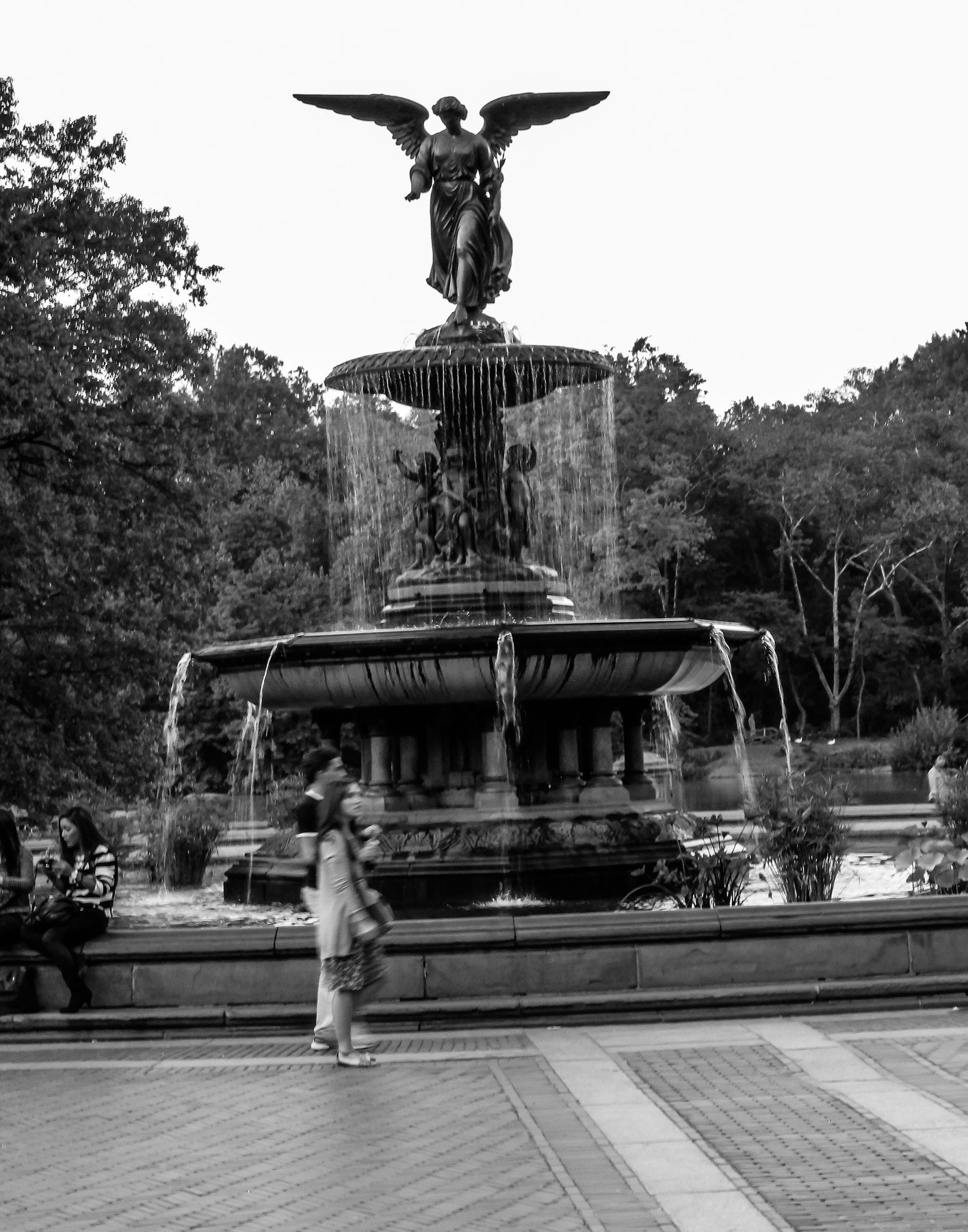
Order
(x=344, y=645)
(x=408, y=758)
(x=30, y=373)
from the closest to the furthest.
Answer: (x=344, y=645)
(x=408, y=758)
(x=30, y=373)

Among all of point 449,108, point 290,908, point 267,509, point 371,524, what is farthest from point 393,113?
point 267,509

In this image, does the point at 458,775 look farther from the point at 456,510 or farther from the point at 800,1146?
the point at 800,1146

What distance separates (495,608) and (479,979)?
6.57 m

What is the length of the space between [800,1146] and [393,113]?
43.0 feet

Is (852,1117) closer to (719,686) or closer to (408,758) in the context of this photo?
(408,758)

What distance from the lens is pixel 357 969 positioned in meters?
9.99

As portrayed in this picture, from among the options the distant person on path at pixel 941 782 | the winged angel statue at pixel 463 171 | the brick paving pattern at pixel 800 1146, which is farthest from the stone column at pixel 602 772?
the brick paving pattern at pixel 800 1146

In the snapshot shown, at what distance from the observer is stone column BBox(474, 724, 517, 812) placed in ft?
52.1

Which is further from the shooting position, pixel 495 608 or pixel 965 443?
pixel 965 443

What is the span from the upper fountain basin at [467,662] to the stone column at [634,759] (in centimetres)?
129

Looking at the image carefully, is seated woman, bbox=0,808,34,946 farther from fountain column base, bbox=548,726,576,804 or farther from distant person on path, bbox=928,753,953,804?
distant person on path, bbox=928,753,953,804

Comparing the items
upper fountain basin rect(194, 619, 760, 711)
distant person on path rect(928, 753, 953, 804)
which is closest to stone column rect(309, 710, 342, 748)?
upper fountain basin rect(194, 619, 760, 711)

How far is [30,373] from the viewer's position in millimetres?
23484

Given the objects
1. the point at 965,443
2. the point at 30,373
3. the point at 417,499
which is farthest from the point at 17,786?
the point at 965,443
